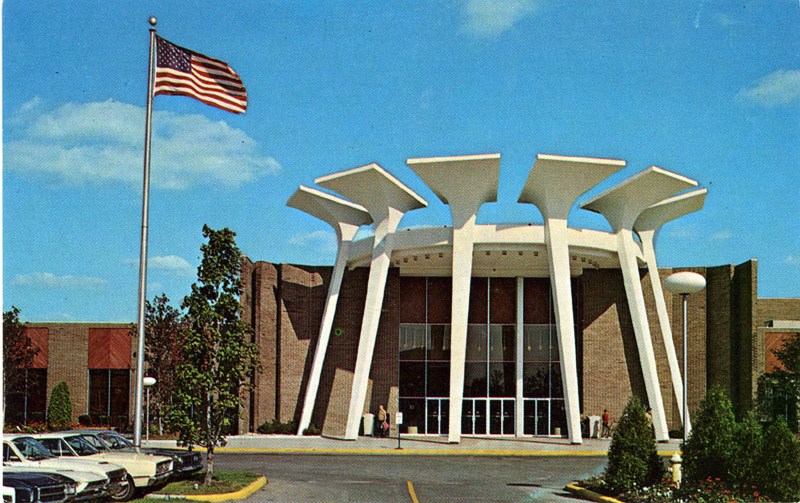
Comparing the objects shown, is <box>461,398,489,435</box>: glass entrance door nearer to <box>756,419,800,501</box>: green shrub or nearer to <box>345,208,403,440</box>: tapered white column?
<box>345,208,403,440</box>: tapered white column

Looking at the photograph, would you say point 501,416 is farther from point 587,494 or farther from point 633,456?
point 633,456

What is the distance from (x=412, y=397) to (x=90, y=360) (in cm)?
1884

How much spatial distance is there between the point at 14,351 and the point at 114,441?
26.7 meters

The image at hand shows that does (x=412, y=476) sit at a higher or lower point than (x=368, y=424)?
higher

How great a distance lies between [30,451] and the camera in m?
16.8

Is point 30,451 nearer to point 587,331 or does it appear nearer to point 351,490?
point 351,490

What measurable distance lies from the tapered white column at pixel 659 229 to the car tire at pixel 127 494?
27.8 metres

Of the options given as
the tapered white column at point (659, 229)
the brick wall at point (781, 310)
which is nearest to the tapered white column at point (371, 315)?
the tapered white column at point (659, 229)

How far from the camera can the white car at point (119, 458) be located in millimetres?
18047

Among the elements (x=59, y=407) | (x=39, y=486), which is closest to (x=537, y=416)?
(x=59, y=407)

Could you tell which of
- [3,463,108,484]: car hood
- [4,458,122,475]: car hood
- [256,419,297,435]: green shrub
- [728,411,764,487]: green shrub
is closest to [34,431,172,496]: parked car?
[4,458,122,475]: car hood

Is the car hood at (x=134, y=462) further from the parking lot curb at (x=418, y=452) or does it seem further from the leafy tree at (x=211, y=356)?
the parking lot curb at (x=418, y=452)

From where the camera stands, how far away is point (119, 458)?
1855cm

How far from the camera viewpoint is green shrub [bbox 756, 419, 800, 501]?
16.7 m
